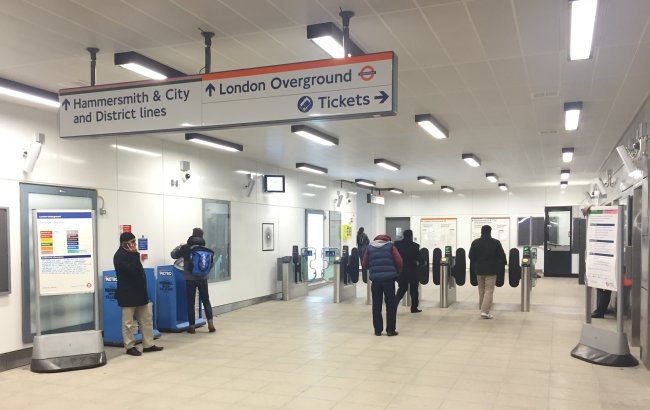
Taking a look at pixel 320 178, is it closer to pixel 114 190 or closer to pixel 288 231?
pixel 288 231

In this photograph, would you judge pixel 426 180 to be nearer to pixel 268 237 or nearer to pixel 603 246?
pixel 268 237

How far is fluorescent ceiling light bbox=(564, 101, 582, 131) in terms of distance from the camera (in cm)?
593

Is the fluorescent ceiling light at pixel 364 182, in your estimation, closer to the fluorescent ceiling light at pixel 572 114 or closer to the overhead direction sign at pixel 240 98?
the fluorescent ceiling light at pixel 572 114

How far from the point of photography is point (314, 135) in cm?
750

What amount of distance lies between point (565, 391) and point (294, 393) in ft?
7.80

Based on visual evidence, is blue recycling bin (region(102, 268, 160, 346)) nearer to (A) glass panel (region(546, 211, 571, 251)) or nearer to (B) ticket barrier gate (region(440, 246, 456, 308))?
(B) ticket barrier gate (region(440, 246, 456, 308))

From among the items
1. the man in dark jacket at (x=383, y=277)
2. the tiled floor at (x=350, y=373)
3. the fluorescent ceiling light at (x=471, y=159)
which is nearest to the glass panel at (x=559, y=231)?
the fluorescent ceiling light at (x=471, y=159)

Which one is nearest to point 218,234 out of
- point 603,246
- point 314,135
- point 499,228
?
point 314,135

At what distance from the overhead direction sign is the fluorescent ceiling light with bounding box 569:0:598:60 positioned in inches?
47.6

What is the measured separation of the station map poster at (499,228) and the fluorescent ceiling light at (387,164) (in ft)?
22.2

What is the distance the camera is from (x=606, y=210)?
5.66 m

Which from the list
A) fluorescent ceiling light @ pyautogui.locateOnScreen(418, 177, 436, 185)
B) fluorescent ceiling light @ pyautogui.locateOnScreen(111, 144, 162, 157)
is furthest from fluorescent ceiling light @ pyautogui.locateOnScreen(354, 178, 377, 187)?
fluorescent ceiling light @ pyautogui.locateOnScreen(111, 144, 162, 157)

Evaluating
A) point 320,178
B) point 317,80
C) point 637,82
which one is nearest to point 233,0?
point 317,80

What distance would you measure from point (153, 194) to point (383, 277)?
3.59 meters
